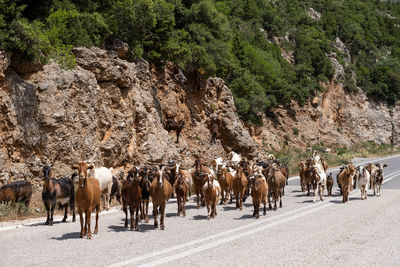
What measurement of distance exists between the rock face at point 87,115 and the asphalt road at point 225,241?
5.13 metres

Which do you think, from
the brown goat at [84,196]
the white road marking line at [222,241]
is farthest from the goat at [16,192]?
the white road marking line at [222,241]

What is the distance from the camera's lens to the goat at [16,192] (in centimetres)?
1448

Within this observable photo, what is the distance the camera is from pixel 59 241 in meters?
9.98

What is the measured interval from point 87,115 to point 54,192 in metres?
8.10

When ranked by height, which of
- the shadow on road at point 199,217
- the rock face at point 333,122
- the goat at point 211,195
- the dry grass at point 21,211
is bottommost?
the shadow on road at point 199,217

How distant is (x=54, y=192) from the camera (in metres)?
13.0

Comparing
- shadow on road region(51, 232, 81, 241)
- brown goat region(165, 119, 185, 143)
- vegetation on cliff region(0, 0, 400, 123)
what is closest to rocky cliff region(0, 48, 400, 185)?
brown goat region(165, 119, 185, 143)

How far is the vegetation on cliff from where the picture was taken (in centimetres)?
2222

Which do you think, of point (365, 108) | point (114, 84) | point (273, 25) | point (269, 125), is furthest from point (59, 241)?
point (365, 108)

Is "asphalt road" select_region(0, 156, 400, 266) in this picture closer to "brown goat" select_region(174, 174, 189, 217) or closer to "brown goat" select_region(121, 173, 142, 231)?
"brown goat" select_region(174, 174, 189, 217)

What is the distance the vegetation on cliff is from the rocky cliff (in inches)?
49.2

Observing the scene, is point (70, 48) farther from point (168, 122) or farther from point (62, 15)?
point (168, 122)

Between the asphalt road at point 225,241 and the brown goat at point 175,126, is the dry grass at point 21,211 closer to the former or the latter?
the asphalt road at point 225,241

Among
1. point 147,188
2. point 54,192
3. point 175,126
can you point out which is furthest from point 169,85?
point 147,188
